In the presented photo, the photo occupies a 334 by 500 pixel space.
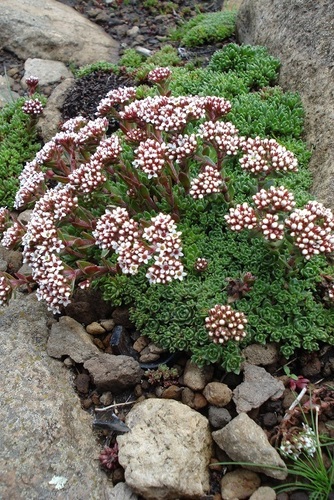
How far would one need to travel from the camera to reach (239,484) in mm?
3551

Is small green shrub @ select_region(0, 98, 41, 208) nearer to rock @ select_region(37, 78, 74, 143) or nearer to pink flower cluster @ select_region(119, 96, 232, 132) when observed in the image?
rock @ select_region(37, 78, 74, 143)

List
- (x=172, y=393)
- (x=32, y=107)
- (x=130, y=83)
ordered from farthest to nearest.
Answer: (x=130, y=83) → (x=32, y=107) → (x=172, y=393)

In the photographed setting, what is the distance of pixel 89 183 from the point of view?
4297 millimetres

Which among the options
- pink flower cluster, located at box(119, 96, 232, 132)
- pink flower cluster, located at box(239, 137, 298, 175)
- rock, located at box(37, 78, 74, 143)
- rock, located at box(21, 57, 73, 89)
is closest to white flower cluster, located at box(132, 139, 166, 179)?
pink flower cluster, located at box(119, 96, 232, 132)

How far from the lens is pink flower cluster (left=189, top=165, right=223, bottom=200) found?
13.6ft

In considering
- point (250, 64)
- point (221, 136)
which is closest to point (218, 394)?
point (221, 136)

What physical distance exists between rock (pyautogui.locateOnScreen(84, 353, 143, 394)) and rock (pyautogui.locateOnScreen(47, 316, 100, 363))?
14cm

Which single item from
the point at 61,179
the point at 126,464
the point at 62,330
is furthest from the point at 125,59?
the point at 126,464

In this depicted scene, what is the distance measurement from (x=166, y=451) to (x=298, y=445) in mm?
923

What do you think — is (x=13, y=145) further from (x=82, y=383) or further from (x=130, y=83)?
(x=82, y=383)

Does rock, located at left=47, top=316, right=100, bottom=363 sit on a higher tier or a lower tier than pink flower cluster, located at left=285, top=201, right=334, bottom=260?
lower

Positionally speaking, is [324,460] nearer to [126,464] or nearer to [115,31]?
[126,464]

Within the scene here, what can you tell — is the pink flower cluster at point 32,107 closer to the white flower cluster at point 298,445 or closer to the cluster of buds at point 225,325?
the cluster of buds at point 225,325

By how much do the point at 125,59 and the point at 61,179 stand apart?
12.8 feet
